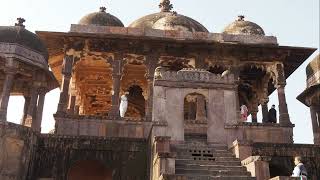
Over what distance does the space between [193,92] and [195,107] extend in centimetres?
647

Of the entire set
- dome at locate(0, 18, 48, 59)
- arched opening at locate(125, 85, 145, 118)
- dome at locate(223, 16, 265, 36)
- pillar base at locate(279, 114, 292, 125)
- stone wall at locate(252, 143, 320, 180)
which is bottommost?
stone wall at locate(252, 143, 320, 180)

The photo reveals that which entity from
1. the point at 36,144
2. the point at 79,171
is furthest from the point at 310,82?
the point at 36,144

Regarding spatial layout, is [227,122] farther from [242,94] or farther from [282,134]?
[242,94]

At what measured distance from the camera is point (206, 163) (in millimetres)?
11375

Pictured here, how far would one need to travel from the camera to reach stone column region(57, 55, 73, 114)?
16469mm

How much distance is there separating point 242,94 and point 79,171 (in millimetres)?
11099

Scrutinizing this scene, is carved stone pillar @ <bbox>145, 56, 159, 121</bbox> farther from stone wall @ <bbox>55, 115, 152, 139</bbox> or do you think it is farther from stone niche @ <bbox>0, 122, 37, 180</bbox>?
stone niche @ <bbox>0, 122, 37, 180</bbox>

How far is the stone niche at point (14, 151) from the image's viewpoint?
13312mm

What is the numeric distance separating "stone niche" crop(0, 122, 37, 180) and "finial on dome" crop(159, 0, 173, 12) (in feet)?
45.5

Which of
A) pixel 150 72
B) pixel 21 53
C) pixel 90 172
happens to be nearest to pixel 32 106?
pixel 21 53

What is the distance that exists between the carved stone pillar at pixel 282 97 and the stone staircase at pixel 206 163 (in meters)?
5.13

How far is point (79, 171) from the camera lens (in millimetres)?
15797

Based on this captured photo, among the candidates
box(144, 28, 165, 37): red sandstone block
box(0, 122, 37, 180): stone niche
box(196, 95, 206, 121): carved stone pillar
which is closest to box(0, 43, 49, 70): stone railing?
box(0, 122, 37, 180): stone niche

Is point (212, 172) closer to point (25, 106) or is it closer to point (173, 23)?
point (25, 106)
